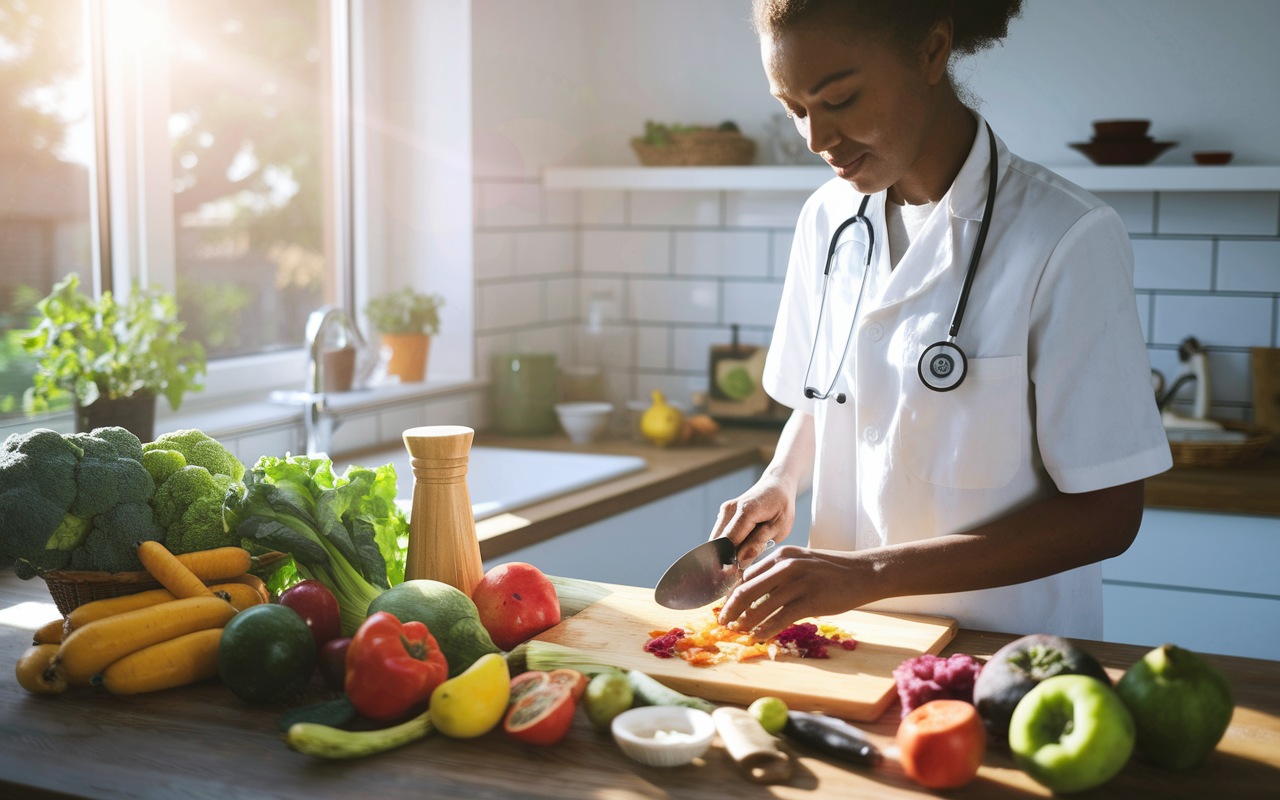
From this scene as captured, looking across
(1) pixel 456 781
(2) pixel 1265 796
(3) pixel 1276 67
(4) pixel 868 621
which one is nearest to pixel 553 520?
(4) pixel 868 621

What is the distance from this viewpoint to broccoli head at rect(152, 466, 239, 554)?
1150 mm

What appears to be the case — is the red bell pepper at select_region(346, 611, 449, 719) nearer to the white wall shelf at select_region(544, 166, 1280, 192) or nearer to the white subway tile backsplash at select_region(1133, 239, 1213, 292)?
the white wall shelf at select_region(544, 166, 1280, 192)

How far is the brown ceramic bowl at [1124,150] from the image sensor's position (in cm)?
243

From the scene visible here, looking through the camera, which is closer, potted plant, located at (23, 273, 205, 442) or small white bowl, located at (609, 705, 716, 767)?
small white bowl, located at (609, 705, 716, 767)

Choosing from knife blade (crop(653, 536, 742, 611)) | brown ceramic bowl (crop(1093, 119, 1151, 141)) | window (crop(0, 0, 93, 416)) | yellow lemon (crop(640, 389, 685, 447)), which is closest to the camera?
knife blade (crop(653, 536, 742, 611))

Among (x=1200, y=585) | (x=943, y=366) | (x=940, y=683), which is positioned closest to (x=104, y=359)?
(x=943, y=366)

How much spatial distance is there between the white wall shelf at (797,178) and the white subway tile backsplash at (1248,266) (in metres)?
0.18

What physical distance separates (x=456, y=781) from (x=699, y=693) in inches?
10.5

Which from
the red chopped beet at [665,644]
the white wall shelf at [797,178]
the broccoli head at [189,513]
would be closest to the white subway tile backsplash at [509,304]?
the white wall shelf at [797,178]

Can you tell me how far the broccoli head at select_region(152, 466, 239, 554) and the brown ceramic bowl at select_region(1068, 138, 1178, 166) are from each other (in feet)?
6.65

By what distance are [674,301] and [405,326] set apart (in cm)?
77

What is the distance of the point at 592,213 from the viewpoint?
10.2 feet

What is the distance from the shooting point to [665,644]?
44.6 inches

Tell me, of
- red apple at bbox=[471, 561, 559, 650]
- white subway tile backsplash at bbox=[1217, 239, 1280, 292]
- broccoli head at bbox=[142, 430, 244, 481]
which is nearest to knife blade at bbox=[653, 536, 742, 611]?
red apple at bbox=[471, 561, 559, 650]
